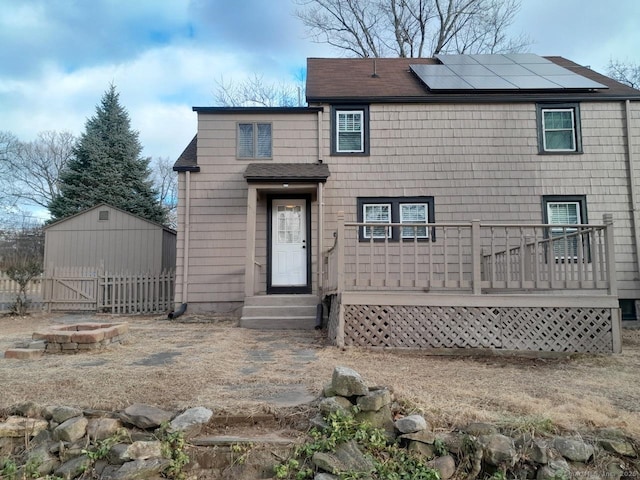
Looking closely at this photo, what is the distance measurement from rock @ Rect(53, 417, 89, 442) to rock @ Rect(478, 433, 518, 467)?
2.69 meters

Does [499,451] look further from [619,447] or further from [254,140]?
[254,140]

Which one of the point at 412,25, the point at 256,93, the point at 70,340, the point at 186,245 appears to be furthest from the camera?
the point at 256,93

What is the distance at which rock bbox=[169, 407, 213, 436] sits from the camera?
2.60 m

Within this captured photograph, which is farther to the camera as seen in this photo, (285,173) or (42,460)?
(285,173)

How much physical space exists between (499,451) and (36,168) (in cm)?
3037

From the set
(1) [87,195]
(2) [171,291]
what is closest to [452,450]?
(2) [171,291]

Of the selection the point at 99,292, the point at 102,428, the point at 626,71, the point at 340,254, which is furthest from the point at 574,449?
the point at 626,71

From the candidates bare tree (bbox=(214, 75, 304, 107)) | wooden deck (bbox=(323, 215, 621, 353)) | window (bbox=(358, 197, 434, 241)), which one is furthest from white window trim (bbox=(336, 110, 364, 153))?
bare tree (bbox=(214, 75, 304, 107))

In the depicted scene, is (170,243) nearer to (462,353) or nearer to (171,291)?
(171,291)

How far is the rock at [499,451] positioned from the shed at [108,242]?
389 inches

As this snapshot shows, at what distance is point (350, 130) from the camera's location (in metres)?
8.77

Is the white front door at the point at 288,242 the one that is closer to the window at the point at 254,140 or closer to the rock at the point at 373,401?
the window at the point at 254,140

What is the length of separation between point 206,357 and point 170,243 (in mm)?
7730

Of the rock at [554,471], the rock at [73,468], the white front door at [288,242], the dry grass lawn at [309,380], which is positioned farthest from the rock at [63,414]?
the white front door at [288,242]
